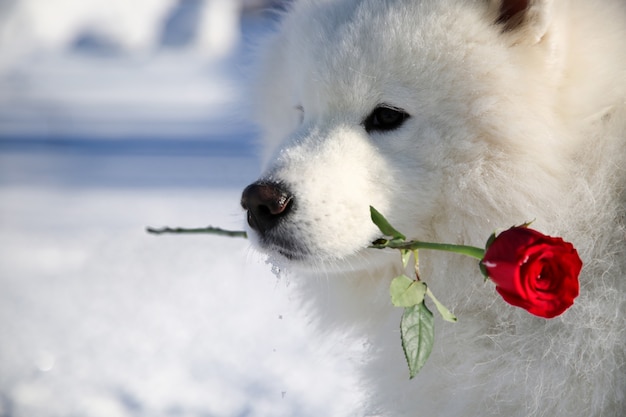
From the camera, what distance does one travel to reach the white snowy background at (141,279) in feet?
10.4

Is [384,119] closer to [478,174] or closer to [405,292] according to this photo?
[478,174]

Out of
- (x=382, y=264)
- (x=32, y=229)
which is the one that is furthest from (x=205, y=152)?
(x=382, y=264)

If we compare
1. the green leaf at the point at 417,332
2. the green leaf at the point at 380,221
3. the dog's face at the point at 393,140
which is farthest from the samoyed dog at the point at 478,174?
the green leaf at the point at 417,332

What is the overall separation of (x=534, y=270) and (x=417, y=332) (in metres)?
0.33

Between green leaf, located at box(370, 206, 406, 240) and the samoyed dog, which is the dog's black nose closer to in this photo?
the samoyed dog

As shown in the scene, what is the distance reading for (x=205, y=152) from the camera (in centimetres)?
866

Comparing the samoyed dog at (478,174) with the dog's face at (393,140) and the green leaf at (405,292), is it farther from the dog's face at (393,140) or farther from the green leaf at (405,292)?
the green leaf at (405,292)

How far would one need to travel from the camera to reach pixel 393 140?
203 centimetres

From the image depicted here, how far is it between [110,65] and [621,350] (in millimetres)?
14596

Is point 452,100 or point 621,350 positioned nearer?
point 621,350

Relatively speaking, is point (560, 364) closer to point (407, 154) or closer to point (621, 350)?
point (621, 350)

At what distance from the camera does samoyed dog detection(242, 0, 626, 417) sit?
1.92 meters

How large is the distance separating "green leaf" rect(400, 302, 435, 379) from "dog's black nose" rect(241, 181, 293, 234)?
403 mm

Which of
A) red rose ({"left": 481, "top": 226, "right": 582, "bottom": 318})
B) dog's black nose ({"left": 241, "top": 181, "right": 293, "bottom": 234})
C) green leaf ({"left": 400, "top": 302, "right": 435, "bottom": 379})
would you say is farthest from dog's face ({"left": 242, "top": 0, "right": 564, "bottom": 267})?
red rose ({"left": 481, "top": 226, "right": 582, "bottom": 318})
